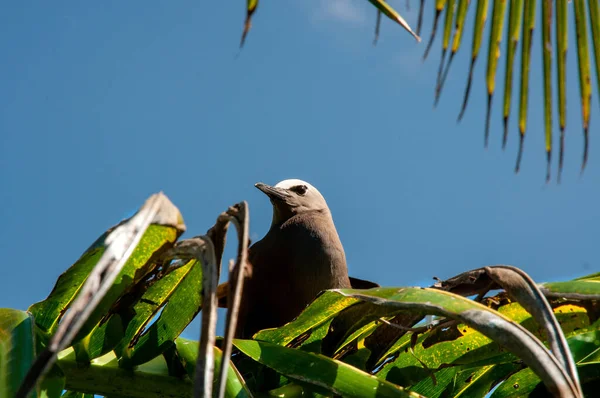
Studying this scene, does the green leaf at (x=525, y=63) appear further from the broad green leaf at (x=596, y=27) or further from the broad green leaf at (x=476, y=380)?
the broad green leaf at (x=476, y=380)

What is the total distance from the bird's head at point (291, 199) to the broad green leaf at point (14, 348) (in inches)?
99.4

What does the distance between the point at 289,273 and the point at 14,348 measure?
1868mm

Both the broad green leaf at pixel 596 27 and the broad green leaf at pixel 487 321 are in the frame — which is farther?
the broad green leaf at pixel 596 27

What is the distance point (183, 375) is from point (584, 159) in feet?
3.00

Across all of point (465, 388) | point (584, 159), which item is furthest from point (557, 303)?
point (584, 159)

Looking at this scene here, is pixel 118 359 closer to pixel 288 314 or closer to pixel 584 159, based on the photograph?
pixel 584 159

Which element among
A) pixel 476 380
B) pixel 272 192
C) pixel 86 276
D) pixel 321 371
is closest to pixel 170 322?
pixel 86 276

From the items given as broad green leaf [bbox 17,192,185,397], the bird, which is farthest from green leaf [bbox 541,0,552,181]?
the bird

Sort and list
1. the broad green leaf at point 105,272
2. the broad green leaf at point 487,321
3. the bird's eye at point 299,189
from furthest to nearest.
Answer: the bird's eye at point 299,189
the broad green leaf at point 487,321
the broad green leaf at point 105,272

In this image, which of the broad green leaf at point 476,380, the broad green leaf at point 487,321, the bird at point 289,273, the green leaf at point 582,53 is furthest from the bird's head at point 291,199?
the green leaf at point 582,53

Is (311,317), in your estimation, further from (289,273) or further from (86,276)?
(289,273)

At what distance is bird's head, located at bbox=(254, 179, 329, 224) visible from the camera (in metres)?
3.88

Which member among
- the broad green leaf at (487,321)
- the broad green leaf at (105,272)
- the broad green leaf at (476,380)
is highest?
the broad green leaf at (105,272)

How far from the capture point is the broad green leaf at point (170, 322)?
162 centimetres
